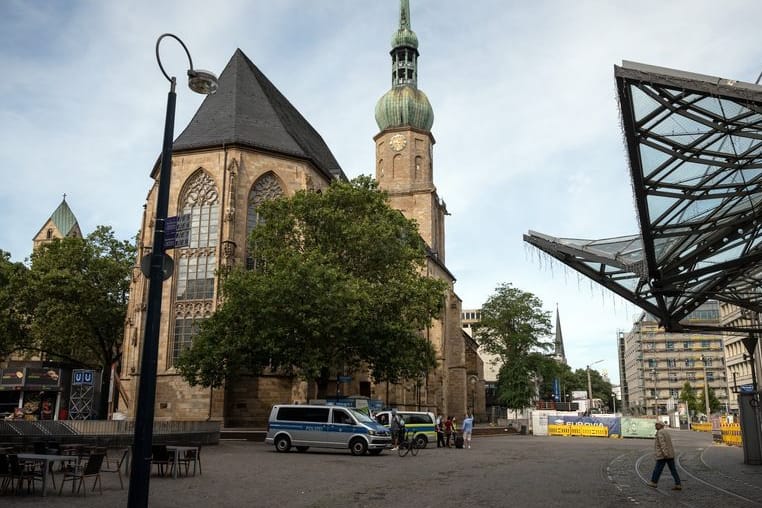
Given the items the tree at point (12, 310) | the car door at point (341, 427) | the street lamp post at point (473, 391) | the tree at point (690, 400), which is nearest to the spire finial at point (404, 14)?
the street lamp post at point (473, 391)

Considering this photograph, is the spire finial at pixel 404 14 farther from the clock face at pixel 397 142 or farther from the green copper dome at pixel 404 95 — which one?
the clock face at pixel 397 142

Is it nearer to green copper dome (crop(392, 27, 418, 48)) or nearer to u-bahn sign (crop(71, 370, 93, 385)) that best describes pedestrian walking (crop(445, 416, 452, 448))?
u-bahn sign (crop(71, 370, 93, 385))

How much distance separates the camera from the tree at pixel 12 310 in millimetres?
39000

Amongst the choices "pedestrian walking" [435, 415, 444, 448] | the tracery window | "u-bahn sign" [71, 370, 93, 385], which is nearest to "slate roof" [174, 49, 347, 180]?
the tracery window

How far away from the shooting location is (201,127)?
41.9m

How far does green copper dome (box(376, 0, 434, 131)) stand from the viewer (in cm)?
6194

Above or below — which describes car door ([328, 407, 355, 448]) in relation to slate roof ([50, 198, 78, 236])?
below

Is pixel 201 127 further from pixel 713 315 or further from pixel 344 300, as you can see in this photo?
pixel 713 315

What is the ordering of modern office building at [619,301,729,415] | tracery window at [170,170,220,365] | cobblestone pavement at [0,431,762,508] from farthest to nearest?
1. modern office building at [619,301,729,415]
2. tracery window at [170,170,220,365]
3. cobblestone pavement at [0,431,762,508]

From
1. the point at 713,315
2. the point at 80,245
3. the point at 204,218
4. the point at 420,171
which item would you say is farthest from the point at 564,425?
the point at 713,315

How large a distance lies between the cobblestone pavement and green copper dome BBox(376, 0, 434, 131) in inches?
1746

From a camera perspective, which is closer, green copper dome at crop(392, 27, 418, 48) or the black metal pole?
the black metal pole

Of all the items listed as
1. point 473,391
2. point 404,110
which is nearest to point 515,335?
point 473,391

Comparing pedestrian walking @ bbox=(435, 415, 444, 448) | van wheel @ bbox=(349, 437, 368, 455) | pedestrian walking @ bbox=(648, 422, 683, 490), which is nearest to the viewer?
pedestrian walking @ bbox=(648, 422, 683, 490)
